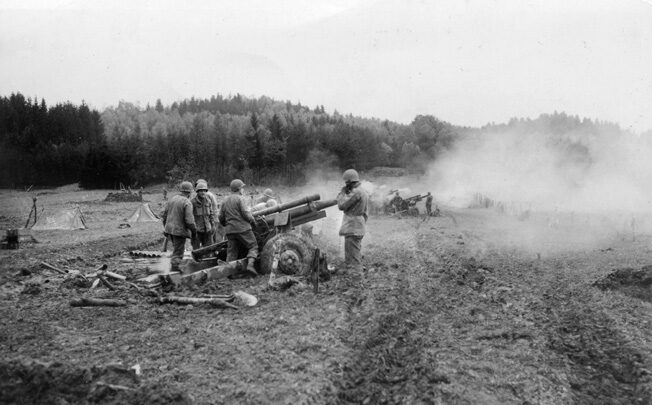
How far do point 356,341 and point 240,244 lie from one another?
4.40 meters

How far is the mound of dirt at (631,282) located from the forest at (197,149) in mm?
44620

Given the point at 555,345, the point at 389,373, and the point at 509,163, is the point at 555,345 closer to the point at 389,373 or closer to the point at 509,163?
the point at 389,373

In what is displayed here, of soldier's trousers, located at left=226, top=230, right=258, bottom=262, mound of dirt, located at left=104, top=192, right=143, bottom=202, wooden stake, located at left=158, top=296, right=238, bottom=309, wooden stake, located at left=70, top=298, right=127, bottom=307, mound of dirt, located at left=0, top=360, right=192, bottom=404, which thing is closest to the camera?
mound of dirt, located at left=0, top=360, right=192, bottom=404

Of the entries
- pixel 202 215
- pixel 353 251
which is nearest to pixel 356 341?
pixel 353 251

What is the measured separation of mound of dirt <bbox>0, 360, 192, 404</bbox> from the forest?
4882 cm

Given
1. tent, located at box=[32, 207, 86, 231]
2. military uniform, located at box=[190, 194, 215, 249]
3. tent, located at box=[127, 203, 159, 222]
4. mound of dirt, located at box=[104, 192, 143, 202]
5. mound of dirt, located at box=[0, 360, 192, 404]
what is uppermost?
military uniform, located at box=[190, 194, 215, 249]

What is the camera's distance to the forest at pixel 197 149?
2183 inches

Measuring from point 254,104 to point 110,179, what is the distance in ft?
187

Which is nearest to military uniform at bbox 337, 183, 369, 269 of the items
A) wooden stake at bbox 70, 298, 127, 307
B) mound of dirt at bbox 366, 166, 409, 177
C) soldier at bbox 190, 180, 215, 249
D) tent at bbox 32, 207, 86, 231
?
soldier at bbox 190, 180, 215, 249

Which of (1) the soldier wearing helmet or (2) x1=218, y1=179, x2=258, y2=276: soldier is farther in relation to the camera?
(1) the soldier wearing helmet

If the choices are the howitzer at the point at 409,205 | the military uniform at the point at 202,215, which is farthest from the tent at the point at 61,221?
the howitzer at the point at 409,205

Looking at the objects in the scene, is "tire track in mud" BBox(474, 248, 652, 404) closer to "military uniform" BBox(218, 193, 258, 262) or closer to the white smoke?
"military uniform" BBox(218, 193, 258, 262)

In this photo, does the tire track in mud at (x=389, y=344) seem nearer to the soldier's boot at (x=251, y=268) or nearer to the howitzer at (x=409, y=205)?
the soldier's boot at (x=251, y=268)

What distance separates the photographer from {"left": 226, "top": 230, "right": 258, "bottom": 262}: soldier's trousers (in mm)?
9258
